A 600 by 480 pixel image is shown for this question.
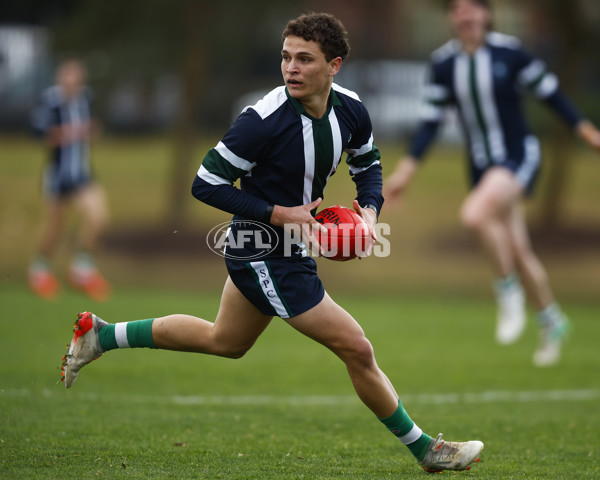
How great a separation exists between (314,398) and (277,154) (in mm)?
2824

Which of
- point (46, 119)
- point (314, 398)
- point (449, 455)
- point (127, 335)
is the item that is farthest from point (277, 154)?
point (46, 119)

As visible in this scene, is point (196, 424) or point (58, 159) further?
point (58, 159)

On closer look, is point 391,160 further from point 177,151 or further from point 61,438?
point 61,438

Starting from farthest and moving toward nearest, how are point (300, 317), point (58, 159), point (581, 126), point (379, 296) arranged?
point (379, 296)
point (58, 159)
point (581, 126)
point (300, 317)

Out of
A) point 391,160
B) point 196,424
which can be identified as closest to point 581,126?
point 196,424

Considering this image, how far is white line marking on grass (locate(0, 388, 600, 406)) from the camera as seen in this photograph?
255 inches

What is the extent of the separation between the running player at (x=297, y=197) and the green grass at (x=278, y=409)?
42 centimetres

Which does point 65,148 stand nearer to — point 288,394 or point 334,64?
point 288,394

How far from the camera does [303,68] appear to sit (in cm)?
449

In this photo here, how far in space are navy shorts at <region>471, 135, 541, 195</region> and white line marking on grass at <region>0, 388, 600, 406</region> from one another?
6.85 feet

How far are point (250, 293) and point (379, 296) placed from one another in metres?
10.3

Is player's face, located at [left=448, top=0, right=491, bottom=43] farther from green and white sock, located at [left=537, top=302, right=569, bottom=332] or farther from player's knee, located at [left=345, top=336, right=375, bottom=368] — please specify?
player's knee, located at [left=345, top=336, right=375, bottom=368]

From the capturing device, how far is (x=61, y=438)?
5059 mm

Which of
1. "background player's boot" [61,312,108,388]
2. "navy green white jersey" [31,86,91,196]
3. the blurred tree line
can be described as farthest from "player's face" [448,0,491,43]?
the blurred tree line
